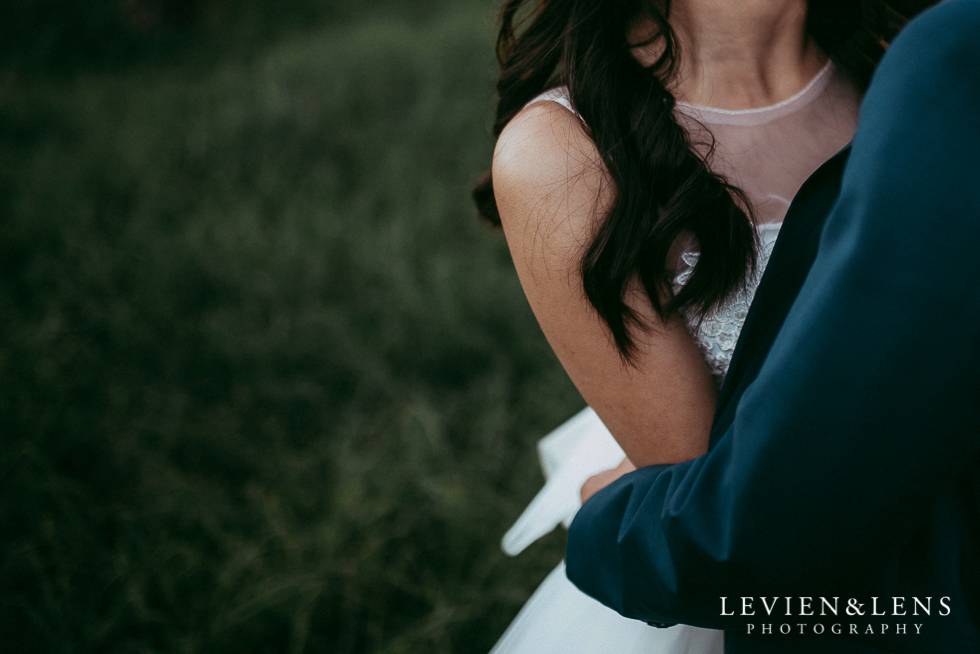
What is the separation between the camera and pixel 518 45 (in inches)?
42.6

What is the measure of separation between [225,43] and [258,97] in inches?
122

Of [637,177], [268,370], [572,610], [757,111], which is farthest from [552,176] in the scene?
[268,370]

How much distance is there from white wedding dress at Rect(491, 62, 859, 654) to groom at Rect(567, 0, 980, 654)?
0.99 ft

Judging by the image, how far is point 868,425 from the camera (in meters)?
0.47

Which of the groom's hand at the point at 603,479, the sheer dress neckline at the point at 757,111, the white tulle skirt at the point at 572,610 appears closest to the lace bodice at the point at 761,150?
the sheer dress neckline at the point at 757,111

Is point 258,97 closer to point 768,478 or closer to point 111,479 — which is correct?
point 111,479

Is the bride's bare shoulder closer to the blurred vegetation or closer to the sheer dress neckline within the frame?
the sheer dress neckline

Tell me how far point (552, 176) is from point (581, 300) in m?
0.17

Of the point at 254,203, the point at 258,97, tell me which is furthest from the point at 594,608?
the point at 258,97

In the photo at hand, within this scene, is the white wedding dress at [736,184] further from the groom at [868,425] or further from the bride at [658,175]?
the groom at [868,425]

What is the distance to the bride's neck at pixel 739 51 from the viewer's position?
3.27ft

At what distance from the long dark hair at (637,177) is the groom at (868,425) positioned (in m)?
0.22

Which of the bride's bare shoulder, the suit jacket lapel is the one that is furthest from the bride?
the suit jacket lapel

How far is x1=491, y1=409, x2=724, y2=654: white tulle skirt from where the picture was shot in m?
1.02
